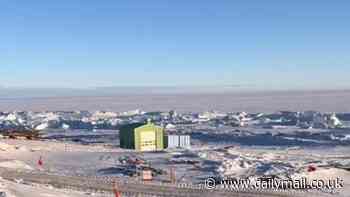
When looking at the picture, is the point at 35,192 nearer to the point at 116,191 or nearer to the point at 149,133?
the point at 116,191

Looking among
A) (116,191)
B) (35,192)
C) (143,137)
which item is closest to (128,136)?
(143,137)

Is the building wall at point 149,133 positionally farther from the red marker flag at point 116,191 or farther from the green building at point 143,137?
the red marker flag at point 116,191

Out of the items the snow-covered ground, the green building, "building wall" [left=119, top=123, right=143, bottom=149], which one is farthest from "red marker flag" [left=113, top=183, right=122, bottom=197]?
"building wall" [left=119, top=123, right=143, bottom=149]

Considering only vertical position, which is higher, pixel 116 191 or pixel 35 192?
pixel 35 192

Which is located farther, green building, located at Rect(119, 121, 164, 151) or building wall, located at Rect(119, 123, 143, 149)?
building wall, located at Rect(119, 123, 143, 149)

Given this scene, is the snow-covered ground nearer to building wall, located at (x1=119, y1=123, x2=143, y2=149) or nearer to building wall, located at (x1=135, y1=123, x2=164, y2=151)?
building wall, located at (x1=135, y1=123, x2=164, y2=151)

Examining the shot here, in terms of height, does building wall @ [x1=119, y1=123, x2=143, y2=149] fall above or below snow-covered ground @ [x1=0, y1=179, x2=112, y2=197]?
below

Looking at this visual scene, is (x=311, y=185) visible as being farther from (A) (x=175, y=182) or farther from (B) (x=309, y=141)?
(B) (x=309, y=141)

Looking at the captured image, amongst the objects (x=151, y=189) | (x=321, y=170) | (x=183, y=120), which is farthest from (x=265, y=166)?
(x=183, y=120)
